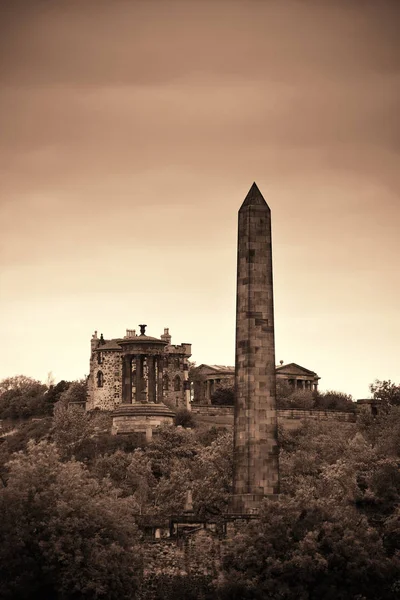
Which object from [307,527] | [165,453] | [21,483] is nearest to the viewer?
[307,527]

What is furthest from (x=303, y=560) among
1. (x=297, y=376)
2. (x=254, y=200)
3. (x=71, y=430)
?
(x=297, y=376)

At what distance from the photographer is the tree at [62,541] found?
2303 inches

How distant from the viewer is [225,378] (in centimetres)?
Result: 14475

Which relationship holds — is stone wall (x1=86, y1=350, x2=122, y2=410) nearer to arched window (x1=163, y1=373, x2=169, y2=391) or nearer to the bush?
arched window (x1=163, y1=373, x2=169, y2=391)

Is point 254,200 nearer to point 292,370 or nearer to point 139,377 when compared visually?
point 139,377

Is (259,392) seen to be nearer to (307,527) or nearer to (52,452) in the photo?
(307,527)

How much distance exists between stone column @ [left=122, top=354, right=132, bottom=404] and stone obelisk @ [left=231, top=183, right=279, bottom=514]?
57029 millimetres

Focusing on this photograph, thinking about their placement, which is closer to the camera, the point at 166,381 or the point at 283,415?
the point at 283,415

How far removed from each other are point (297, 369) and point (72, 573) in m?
89.5

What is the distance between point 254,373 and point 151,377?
58264mm

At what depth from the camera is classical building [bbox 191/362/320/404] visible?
474 ft

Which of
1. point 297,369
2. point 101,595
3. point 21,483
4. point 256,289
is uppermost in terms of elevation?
point 297,369

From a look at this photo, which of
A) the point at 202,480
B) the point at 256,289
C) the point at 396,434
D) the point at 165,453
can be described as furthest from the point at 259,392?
the point at 165,453

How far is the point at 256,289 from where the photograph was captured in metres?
58.9
